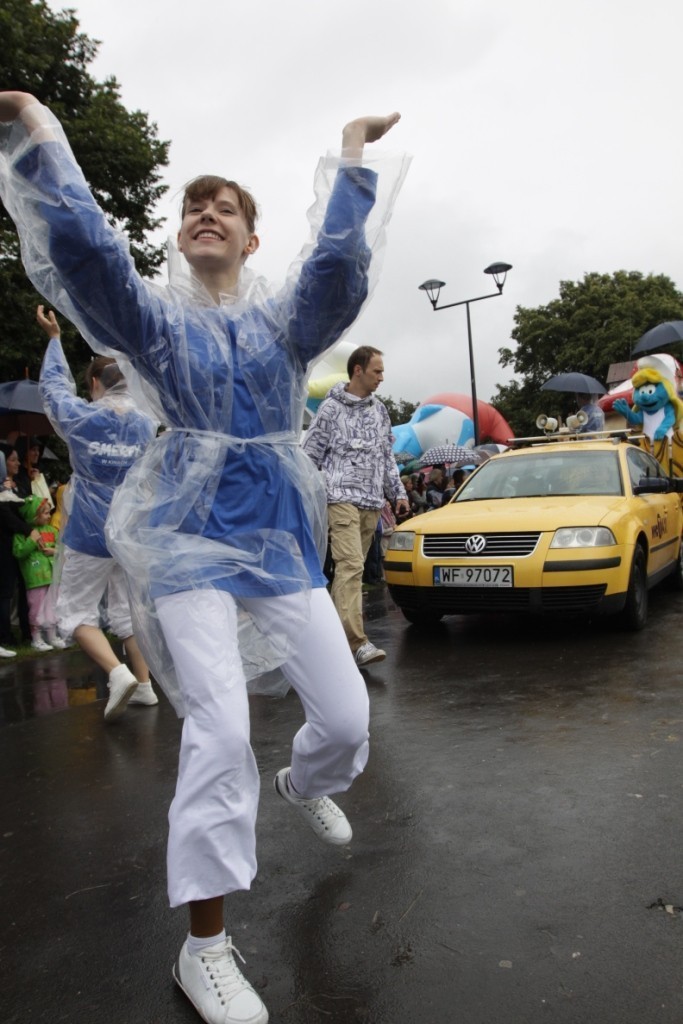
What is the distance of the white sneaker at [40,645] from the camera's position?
7465mm

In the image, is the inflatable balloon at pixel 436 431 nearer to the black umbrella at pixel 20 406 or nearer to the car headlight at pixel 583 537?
the black umbrella at pixel 20 406

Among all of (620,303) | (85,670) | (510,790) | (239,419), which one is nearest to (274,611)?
(239,419)

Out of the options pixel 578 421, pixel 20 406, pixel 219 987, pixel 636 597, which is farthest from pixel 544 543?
pixel 578 421

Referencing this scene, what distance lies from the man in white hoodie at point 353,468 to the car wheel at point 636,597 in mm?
1718

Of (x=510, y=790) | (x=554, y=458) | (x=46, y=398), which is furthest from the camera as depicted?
(x=554, y=458)

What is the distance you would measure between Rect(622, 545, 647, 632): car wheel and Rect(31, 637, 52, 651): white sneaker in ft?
15.5

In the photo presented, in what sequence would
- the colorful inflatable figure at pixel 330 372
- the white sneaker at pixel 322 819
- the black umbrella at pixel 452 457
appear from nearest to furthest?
the white sneaker at pixel 322 819 < the colorful inflatable figure at pixel 330 372 < the black umbrella at pixel 452 457

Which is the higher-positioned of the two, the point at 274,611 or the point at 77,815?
the point at 274,611

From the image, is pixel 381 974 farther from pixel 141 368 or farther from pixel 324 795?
pixel 141 368

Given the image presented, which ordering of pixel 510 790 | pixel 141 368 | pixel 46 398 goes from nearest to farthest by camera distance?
pixel 141 368
pixel 510 790
pixel 46 398

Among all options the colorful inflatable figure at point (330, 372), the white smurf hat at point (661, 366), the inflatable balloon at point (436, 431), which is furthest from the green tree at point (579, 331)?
the white smurf hat at point (661, 366)

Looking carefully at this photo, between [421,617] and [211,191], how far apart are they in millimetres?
4893

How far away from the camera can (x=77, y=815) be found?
3412mm

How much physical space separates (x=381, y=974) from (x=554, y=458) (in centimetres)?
573
